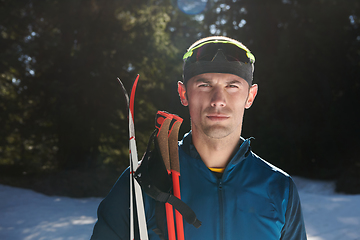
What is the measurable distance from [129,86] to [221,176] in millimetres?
9210

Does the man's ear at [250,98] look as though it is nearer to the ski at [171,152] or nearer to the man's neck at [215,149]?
the man's neck at [215,149]

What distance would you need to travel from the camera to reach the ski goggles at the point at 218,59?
1.74 meters

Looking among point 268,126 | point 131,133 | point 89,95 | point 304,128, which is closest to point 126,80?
point 89,95

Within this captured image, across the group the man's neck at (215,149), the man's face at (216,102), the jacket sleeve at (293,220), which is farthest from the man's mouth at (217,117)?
the jacket sleeve at (293,220)

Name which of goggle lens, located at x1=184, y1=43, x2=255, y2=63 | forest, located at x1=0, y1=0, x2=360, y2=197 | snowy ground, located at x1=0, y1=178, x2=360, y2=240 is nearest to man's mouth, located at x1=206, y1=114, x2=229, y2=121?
goggle lens, located at x1=184, y1=43, x2=255, y2=63

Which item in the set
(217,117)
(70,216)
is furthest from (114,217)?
(70,216)

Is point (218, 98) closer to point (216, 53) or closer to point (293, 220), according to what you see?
point (216, 53)

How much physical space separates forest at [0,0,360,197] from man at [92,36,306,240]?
7.18 meters

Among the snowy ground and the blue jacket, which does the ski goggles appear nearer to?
the blue jacket

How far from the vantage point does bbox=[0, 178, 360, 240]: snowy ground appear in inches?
250

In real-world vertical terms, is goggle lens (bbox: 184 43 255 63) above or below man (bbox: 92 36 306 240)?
above

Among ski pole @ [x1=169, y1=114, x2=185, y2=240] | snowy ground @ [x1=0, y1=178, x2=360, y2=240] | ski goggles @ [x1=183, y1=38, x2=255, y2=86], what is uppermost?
ski goggles @ [x1=183, y1=38, x2=255, y2=86]

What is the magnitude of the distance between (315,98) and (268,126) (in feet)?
7.63

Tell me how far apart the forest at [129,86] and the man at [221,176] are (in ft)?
23.6
